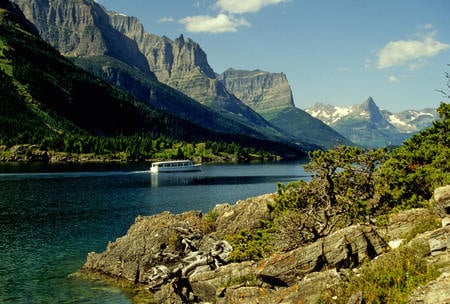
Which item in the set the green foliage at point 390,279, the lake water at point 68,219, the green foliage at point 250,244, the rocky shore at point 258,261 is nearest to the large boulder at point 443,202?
the rocky shore at point 258,261

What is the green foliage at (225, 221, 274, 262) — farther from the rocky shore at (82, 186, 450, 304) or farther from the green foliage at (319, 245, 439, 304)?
the green foliage at (319, 245, 439, 304)

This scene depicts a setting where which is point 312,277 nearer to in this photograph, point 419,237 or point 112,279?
point 419,237

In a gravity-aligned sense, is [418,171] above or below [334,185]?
above

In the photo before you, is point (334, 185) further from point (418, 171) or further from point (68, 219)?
point (68, 219)

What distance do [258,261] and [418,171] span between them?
19072mm

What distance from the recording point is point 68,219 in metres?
87.1

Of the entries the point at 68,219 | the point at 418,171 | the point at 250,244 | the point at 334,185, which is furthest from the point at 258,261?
the point at 68,219

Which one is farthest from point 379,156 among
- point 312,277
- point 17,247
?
point 17,247

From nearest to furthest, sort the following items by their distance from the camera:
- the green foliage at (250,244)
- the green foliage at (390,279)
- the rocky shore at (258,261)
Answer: the green foliage at (390,279), the rocky shore at (258,261), the green foliage at (250,244)

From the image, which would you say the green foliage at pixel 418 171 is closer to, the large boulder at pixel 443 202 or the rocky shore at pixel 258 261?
the rocky shore at pixel 258 261

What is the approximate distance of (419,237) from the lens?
2631 cm

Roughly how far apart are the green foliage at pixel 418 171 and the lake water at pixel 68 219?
90.8 ft

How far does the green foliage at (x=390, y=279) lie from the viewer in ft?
71.8

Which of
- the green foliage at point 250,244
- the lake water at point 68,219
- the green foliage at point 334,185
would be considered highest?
the green foliage at point 334,185
